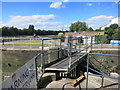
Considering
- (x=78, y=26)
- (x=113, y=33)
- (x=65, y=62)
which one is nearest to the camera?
(x=65, y=62)

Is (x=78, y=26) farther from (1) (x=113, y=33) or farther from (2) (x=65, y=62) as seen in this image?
(2) (x=65, y=62)

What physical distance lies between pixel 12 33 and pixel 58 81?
43909 millimetres

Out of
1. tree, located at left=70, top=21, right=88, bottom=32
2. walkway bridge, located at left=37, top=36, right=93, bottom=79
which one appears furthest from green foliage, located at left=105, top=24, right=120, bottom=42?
tree, located at left=70, top=21, right=88, bottom=32

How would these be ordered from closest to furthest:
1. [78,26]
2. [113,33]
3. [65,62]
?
1. [65,62]
2. [113,33]
3. [78,26]

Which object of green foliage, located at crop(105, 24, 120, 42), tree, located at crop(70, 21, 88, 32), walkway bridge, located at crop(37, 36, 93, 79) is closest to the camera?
walkway bridge, located at crop(37, 36, 93, 79)

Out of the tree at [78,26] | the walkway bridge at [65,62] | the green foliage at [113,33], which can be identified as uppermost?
the tree at [78,26]

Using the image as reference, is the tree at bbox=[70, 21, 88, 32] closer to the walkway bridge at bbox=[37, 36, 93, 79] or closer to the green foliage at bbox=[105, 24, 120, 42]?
the green foliage at bbox=[105, 24, 120, 42]

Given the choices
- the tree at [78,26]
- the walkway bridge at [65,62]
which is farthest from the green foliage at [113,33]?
the tree at [78,26]

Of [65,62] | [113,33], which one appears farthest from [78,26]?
[65,62]

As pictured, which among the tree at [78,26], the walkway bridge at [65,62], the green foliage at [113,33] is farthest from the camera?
the tree at [78,26]

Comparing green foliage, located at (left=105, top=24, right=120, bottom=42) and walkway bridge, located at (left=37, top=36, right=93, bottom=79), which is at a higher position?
green foliage, located at (left=105, top=24, right=120, bottom=42)

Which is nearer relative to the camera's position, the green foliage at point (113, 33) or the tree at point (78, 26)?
the green foliage at point (113, 33)

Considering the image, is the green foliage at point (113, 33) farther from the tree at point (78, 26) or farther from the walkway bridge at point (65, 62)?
the tree at point (78, 26)

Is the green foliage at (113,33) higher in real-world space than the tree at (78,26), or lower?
lower
